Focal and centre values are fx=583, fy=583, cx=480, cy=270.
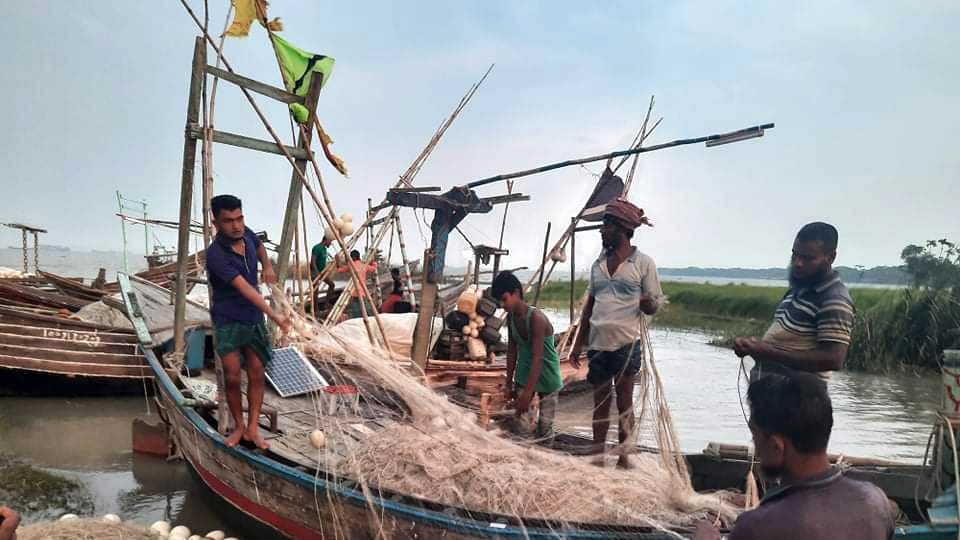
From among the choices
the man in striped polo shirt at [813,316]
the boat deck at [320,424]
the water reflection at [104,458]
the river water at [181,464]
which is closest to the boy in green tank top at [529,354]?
the river water at [181,464]

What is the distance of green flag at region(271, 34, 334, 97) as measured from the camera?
4.87m

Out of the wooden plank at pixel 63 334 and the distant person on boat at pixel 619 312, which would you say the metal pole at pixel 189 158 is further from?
the wooden plank at pixel 63 334

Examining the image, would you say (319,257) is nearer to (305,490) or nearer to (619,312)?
(305,490)

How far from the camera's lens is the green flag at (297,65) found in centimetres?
487

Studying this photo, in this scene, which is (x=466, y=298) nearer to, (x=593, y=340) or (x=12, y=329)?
(x=593, y=340)

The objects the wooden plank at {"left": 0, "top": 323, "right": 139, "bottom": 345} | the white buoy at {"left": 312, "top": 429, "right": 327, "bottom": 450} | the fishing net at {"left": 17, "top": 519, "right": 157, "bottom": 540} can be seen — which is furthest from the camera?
the wooden plank at {"left": 0, "top": 323, "right": 139, "bottom": 345}

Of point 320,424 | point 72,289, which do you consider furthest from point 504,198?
point 72,289

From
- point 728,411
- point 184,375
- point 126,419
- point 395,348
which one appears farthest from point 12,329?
point 728,411

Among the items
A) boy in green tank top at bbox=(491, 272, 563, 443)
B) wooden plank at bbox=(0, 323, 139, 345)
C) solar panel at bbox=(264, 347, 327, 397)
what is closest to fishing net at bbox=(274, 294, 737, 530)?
boy in green tank top at bbox=(491, 272, 563, 443)

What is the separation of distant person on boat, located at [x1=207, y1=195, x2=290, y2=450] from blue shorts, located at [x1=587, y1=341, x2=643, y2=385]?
189cm

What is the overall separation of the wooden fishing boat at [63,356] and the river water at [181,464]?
0.83ft

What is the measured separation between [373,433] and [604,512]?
144cm

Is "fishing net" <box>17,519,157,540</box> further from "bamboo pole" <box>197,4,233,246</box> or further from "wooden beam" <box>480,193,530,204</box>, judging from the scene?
"wooden beam" <box>480,193,530,204</box>

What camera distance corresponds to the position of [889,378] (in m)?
13.5
